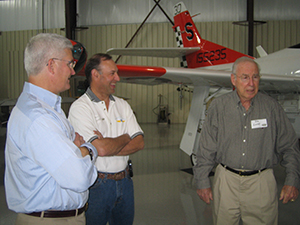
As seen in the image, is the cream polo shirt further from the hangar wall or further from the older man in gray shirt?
the hangar wall

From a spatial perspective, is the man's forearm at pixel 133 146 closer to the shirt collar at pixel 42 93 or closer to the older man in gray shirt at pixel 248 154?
the older man in gray shirt at pixel 248 154

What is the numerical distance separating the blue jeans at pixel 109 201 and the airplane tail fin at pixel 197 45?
5.28 metres

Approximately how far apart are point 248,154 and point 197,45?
5530mm

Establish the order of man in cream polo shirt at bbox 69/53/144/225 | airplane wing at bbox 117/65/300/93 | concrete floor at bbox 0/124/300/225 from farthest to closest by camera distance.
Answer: airplane wing at bbox 117/65/300/93, concrete floor at bbox 0/124/300/225, man in cream polo shirt at bbox 69/53/144/225

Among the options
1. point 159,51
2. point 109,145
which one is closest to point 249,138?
point 109,145

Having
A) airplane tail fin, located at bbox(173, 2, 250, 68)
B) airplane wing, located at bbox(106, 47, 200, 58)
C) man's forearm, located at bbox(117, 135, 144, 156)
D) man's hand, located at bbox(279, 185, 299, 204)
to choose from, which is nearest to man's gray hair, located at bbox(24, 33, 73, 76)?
man's forearm, located at bbox(117, 135, 144, 156)

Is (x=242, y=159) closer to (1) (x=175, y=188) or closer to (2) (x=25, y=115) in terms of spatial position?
(2) (x=25, y=115)

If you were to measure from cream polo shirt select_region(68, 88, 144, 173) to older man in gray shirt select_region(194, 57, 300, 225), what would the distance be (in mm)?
628

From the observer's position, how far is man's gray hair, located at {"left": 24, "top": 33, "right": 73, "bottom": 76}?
1.10 metres

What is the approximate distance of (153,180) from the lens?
4262 millimetres

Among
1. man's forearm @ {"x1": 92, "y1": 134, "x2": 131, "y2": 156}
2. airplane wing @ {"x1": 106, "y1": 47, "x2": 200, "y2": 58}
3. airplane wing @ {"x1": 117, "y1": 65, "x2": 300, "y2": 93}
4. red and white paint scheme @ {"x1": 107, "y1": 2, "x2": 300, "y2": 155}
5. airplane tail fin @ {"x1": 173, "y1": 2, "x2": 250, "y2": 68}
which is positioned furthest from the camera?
airplane wing @ {"x1": 106, "y1": 47, "x2": 200, "y2": 58}

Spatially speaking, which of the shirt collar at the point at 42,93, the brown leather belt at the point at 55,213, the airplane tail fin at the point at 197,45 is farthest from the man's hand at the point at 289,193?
the airplane tail fin at the point at 197,45

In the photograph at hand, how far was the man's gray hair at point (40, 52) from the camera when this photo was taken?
1.10 metres

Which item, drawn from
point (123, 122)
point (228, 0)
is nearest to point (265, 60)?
point (123, 122)
